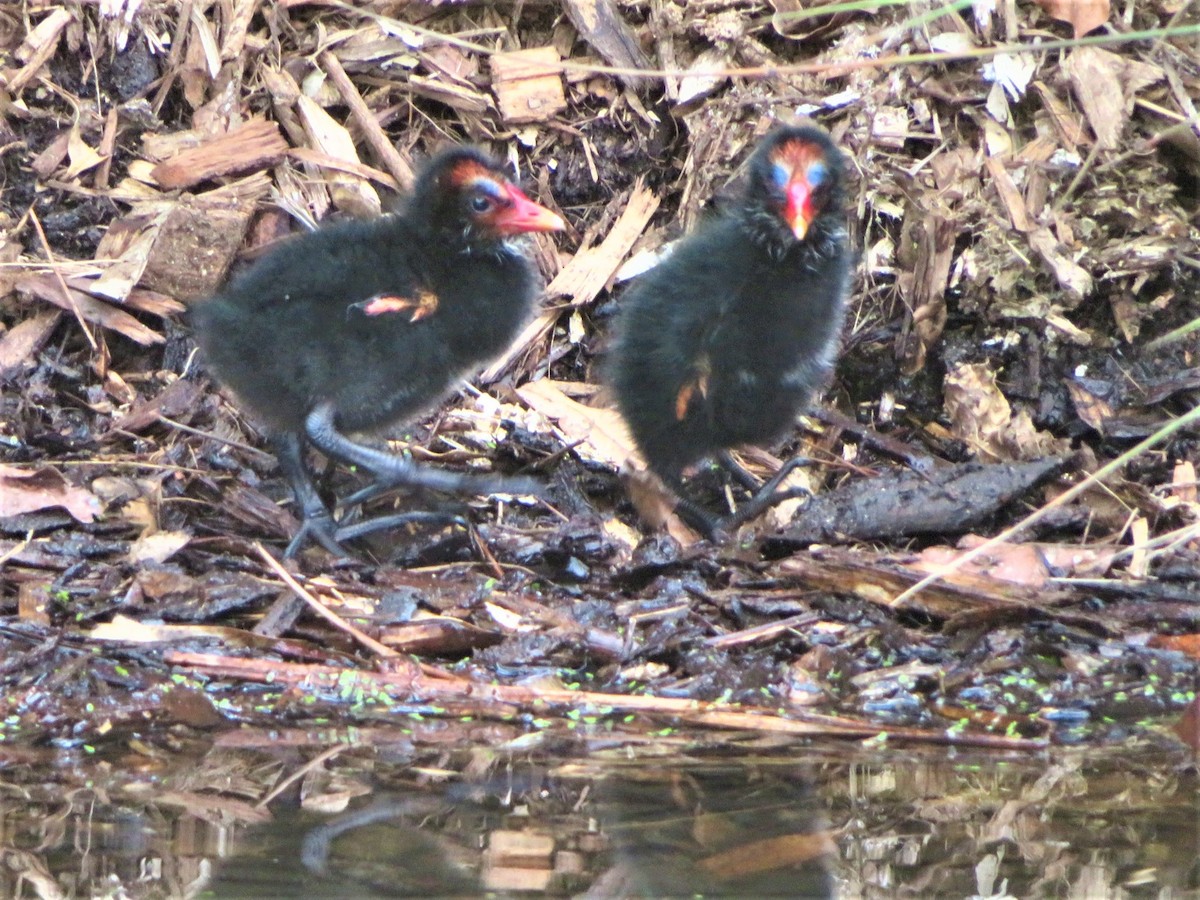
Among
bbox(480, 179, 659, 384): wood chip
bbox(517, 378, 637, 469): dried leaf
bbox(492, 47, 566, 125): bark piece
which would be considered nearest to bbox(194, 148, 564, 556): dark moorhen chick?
bbox(517, 378, 637, 469): dried leaf

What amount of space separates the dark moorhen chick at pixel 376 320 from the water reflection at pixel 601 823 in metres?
1.29

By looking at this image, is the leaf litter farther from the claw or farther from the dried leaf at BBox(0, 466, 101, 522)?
the claw

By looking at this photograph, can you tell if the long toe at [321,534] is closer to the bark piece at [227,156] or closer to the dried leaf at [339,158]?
the dried leaf at [339,158]

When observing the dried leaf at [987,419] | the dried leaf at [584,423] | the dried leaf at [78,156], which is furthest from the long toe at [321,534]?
the dried leaf at [987,419]

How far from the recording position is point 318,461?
17.5ft

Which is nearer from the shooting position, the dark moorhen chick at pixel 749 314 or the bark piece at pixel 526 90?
the dark moorhen chick at pixel 749 314

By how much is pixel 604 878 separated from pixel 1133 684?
182 cm

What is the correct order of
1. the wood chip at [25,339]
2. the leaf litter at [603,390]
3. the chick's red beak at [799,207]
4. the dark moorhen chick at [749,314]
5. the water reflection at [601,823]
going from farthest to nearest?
the wood chip at [25,339]
the dark moorhen chick at [749,314]
the chick's red beak at [799,207]
the leaf litter at [603,390]
the water reflection at [601,823]

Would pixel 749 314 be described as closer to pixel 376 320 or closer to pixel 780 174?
pixel 780 174

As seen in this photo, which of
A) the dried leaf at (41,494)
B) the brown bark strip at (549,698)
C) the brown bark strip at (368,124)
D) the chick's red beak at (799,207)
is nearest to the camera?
the brown bark strip at (549,698)

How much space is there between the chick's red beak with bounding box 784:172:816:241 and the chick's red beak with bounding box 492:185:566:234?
74 cm

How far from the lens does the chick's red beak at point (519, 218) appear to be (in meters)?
4.85

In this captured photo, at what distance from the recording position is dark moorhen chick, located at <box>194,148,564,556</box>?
4645 millimetres

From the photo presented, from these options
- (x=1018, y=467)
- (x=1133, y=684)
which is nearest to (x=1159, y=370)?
(x=1018, y=467)
